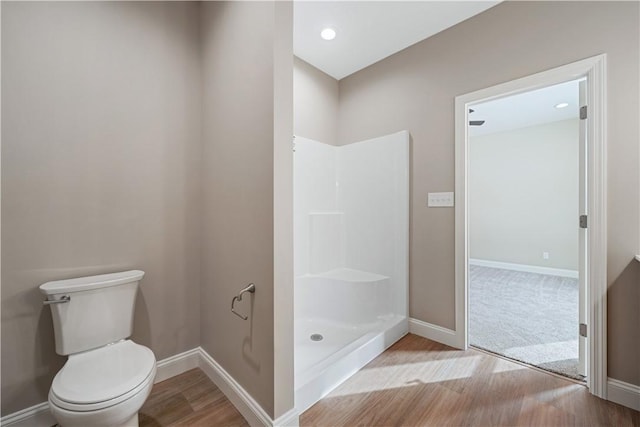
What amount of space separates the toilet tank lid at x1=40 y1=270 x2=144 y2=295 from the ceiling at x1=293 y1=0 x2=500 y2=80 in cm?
222

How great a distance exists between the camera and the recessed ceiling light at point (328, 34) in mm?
2244

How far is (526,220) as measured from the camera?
4.91m

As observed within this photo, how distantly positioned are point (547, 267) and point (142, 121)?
246 inches

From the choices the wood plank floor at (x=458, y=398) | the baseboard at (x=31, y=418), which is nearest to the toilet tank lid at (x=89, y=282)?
the baseboard at (x=31, y=418)

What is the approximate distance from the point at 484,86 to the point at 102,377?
302cm

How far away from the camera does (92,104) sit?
4.95 feet

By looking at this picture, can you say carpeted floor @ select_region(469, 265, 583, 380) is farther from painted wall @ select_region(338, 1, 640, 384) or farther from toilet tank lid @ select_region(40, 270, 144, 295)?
toilet tank lid @ select_region(40, 270, 144, 295)

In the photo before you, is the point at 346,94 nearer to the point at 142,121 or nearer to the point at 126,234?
the point at 142,121

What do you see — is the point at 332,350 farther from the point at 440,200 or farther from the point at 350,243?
the point at 440,200

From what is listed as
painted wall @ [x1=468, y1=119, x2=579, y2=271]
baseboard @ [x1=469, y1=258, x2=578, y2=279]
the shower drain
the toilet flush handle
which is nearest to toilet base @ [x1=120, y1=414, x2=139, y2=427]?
the toilet flush handle

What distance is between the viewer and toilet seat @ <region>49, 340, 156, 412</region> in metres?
1.05

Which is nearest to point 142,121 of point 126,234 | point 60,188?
point 60,188

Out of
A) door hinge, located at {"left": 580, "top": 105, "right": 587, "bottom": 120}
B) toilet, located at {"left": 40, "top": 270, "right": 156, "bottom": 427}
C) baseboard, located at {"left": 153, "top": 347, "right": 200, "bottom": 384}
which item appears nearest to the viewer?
toilet, located at {"left": 40, "top": 270, "right": 156, "bottom": 427}

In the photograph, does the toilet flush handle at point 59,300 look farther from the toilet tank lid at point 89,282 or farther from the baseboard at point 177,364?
the baseboard at point 177,364
